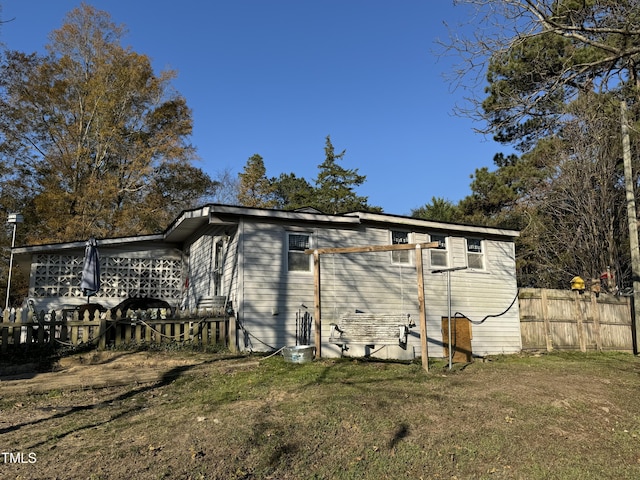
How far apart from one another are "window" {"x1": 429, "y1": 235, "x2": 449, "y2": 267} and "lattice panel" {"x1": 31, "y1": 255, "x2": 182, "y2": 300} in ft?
28.7

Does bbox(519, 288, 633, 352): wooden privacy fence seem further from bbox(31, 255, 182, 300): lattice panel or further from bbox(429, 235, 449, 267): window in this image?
bbox(31, 255, 182, 300): lattice panel

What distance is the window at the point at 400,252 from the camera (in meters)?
13.9

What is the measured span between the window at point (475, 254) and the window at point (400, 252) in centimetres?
237

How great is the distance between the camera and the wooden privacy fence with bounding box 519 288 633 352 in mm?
15297

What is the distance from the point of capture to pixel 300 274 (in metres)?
12.2

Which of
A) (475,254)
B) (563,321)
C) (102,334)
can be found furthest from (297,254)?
(563,321)

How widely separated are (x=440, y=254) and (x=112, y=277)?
34.5 ft

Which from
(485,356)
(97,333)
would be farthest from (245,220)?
(485,356)

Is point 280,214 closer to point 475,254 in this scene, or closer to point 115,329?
point 115,329

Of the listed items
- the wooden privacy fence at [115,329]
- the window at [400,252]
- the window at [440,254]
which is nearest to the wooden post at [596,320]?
the window at [440,254]

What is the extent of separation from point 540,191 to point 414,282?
12.4 meters

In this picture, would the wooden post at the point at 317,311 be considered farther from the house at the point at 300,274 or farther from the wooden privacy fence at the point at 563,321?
the wooden privacy fence at the point at 563,321

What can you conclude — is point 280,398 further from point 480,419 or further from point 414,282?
point 414,282

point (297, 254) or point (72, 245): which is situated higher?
point (72, 245)
